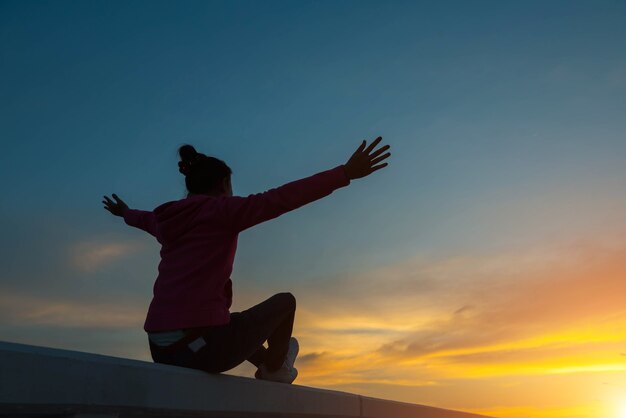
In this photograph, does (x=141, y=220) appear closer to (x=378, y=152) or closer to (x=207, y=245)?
(x=207, y=245)

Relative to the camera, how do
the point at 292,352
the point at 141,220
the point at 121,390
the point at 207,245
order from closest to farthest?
the point at 121,390 < the point at 207,245 < the point at 292,352 < the point at 141,220

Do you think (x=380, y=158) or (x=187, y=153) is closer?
(x=380, y=158)

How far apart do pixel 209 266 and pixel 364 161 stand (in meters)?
1.08

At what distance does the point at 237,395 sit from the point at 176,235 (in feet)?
3.31

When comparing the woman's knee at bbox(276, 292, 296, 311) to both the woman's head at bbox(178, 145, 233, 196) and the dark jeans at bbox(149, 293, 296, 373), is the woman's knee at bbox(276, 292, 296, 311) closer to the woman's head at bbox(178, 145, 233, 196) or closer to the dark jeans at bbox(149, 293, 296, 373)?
the dark jeans at bbox(149, 293, 296, 373)

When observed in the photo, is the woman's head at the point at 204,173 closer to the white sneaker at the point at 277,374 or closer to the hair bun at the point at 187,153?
the hair bun at the point at 187,153

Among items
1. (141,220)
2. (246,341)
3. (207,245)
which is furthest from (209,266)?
(141,220)

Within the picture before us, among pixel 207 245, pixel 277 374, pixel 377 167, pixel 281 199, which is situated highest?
pixel 377 167

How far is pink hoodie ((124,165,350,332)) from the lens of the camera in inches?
147

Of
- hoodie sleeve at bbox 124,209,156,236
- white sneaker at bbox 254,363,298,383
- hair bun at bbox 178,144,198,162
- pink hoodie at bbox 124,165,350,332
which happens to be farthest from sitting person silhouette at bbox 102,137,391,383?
hoodie sleeve at bbox 124,209,156,236

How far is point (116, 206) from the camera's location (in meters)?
5.22

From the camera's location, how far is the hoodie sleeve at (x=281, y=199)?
3742 mm

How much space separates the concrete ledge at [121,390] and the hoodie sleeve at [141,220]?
143 cm

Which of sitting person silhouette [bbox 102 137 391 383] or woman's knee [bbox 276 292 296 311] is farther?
woman's knee [bbox 276 292 296 311]
